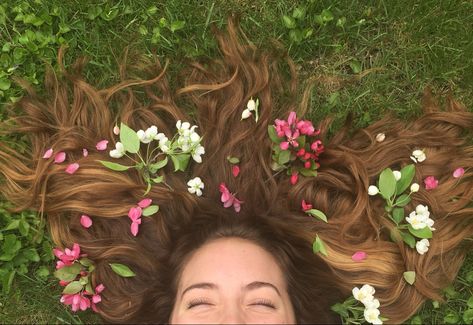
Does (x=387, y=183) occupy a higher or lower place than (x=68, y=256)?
higher

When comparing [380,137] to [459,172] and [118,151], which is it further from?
[118,151]

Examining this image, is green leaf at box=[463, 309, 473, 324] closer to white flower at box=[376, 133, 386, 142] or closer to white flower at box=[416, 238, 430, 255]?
white flower at box=[416, 238, 430, 255]

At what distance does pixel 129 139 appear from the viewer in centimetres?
307

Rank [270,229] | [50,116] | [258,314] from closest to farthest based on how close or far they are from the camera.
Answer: [258,314]
[270,229]
[50,116]

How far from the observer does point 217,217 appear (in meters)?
3.05

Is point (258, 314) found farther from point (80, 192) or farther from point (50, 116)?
point (50, 116)

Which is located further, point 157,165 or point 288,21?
point 288,21

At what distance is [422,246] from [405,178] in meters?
0.36

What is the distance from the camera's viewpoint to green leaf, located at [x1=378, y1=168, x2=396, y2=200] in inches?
123

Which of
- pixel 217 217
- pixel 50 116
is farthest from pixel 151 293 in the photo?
pixel 50 116

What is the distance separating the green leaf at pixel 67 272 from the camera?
317 cm

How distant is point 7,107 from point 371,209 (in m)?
Result: 2.12

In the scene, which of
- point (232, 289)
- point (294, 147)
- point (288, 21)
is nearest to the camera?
point (232, 289)

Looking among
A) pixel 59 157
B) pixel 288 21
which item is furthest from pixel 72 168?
pixel 288 21
